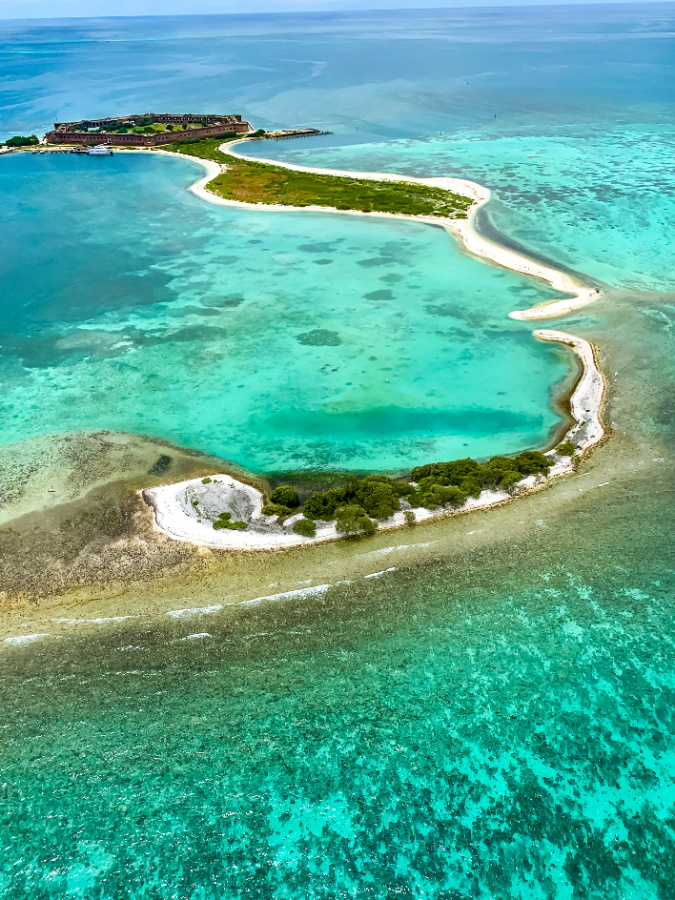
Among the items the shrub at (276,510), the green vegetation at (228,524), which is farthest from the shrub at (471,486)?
the green vegetation at (228,524)

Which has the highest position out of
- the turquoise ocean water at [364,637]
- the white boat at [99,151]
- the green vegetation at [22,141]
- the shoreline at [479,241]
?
the green vegetation at [22,141]

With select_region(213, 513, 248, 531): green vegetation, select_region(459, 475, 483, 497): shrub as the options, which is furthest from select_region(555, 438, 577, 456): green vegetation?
select_region(213, 513, 248, 531): green vegetation

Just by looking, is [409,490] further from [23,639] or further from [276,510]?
[23,639]

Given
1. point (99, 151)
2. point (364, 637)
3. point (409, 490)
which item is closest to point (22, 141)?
point (99, 151)

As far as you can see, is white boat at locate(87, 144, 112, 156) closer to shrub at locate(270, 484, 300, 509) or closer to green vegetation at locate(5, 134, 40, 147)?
green vegetation at locate(5, 134, 40, 147)

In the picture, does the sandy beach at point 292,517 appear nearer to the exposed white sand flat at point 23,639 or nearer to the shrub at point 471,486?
the shrub at point 471,486

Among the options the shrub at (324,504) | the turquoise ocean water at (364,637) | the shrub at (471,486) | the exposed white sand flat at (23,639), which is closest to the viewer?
the turquoise ocean water at (364,637)
